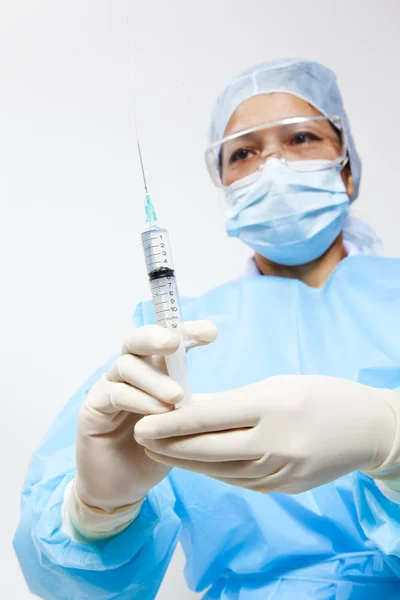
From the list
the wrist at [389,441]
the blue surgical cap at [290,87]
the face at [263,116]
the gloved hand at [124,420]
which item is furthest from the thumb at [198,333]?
the blue surgical cap at [290,87]

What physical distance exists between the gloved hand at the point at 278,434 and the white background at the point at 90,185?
0.87 meters

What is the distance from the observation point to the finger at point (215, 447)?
73cm

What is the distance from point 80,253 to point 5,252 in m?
0.19

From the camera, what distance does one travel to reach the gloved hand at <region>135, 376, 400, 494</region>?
732 millimetres

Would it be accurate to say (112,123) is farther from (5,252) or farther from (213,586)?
(213,586)

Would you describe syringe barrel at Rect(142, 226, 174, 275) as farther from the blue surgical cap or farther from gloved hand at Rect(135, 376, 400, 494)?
the blue surgical cap

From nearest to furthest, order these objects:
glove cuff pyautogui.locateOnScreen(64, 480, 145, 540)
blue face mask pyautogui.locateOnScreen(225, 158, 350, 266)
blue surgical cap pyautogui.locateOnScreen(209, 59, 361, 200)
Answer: glove cuff pyautogui.locateOnScreen(64, 480, 145, 540), blue face mask pyautogui.locateOnScreen(225, 158, 350, 266), blue surgical cap pyautogui.locateOnScreen(209, 59, 361, 200)

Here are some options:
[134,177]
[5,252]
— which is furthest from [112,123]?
[5,252]

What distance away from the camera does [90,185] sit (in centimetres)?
170

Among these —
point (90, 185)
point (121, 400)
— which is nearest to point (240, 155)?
point (90, 185)

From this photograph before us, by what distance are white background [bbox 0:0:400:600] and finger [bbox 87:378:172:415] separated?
77 centimetres

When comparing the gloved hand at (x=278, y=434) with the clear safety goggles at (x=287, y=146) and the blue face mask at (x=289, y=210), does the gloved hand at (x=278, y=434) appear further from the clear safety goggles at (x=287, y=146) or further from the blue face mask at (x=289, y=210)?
the clear safety goggles at (x=287, y=146)

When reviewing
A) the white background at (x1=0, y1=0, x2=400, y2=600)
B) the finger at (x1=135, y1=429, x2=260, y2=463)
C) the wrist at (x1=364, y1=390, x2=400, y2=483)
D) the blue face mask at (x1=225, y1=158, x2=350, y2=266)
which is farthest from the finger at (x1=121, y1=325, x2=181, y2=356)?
the white background at (x1=0, y1=0, x2=400, y2=600)

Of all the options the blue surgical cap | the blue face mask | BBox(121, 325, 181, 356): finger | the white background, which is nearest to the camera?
BBox(121, 325, 181, 356): finger
